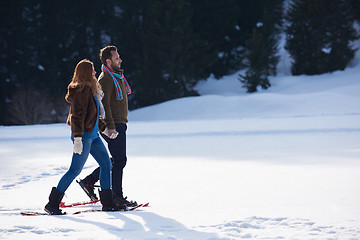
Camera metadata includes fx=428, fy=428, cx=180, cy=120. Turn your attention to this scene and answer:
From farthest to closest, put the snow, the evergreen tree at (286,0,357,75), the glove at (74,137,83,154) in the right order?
1. the evergreen tree at (286,0,357,75)
2. the glove at (74,137,83,154)
3. the snow

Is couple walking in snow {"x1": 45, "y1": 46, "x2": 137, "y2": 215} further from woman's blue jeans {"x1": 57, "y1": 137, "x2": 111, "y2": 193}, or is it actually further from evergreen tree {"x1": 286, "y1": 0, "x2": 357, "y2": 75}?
evergreen tree {"x1": 286, "y1": 0, "x2": 357, "y2": 75}

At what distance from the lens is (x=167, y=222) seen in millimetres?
4258

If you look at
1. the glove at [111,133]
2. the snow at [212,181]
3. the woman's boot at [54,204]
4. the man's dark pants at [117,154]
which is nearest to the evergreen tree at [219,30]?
the snow at [212,181]

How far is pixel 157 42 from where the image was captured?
34.7 meters

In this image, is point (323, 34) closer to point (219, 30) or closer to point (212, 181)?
point (219, 30)

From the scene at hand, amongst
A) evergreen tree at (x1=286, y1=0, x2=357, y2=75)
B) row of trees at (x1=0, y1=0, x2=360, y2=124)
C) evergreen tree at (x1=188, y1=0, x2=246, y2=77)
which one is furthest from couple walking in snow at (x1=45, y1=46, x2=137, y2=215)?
evergreen tree at (x1=286, y1=0, x2=357, y2=75)

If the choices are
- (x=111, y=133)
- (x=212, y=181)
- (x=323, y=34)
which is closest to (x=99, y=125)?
(x=111, y=133)

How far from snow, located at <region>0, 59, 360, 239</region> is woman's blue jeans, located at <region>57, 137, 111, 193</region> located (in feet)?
1.14

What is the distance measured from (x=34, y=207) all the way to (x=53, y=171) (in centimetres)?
311

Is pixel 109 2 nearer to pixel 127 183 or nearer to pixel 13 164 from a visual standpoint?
pixel 13 164

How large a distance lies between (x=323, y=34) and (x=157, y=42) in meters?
13.4

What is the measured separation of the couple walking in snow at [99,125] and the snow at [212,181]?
306 mm

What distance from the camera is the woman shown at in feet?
14.2

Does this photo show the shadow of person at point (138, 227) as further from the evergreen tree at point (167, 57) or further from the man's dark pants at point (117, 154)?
the evergreen tree at point (167, 57)
